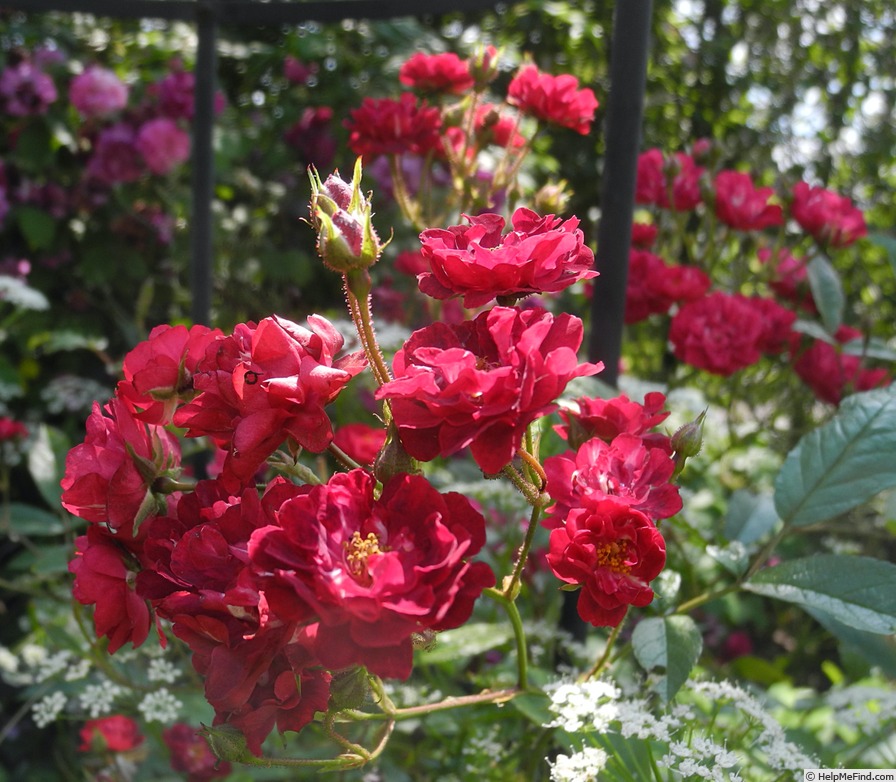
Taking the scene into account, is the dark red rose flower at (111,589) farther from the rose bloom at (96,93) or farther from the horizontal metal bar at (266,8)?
the rose bloom at (96,93)

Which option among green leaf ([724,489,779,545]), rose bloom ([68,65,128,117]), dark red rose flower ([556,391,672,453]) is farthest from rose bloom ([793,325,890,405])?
rose bloom ([68,65,128,117])

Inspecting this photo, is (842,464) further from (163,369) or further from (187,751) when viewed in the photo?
(187,751)

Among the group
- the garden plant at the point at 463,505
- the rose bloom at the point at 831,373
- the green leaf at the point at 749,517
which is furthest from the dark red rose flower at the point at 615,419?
the rose bloom at the point at 831,373

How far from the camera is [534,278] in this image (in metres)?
0.47

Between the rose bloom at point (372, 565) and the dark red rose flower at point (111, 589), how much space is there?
0.14 meters

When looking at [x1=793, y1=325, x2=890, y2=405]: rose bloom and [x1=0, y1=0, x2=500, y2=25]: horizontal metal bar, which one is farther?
[x1=793, y1=325, x2=890, y2=405]: rose bloom

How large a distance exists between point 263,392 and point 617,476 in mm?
204

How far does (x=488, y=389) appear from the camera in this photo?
42cm

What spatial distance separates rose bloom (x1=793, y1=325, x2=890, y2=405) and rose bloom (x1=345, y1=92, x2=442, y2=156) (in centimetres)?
62

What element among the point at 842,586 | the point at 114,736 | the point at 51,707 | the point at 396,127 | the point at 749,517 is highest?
the point at 396,127

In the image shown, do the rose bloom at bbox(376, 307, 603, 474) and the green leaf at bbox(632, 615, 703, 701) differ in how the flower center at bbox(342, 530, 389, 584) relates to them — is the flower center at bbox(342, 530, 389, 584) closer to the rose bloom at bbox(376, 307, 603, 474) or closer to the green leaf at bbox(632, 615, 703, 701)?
the rose bloom at bbox(376, 307, 603, 474)

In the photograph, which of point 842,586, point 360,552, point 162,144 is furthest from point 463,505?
point 162,144

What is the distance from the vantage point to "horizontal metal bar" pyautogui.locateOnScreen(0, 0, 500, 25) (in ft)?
2.78

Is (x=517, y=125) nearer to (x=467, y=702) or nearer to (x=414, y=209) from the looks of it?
(x=414, y=209)
